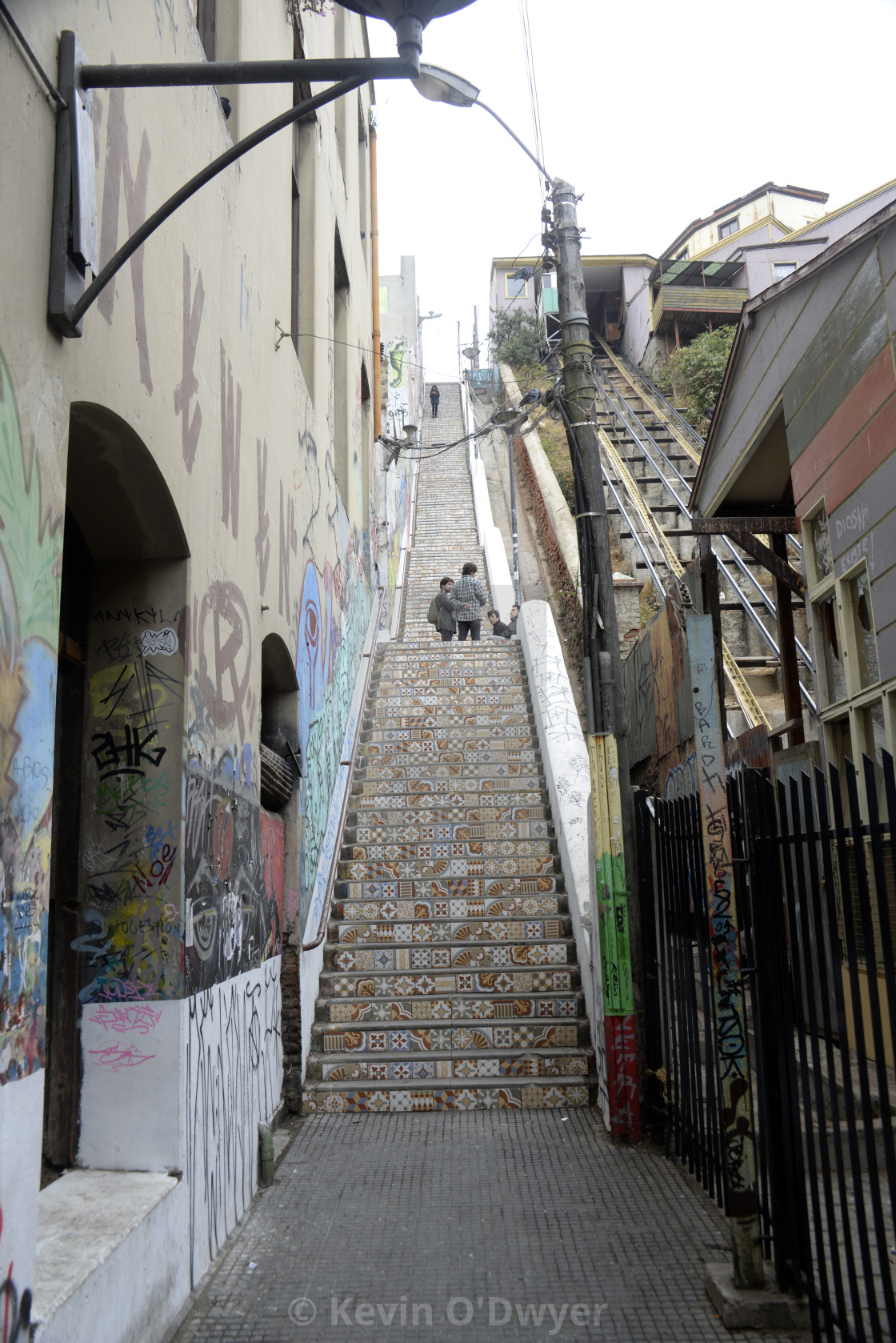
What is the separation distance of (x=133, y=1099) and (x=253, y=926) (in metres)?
1.70

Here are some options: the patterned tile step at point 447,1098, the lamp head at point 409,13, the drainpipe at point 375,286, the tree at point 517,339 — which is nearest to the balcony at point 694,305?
the tree at point 517,339

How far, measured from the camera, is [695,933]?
4.97 m

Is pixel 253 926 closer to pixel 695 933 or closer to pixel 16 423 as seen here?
pixel 695 933

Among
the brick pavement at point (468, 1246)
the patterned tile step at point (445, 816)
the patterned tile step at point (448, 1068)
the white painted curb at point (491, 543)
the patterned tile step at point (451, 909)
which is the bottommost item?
the brick pavement at point (468, 1246)

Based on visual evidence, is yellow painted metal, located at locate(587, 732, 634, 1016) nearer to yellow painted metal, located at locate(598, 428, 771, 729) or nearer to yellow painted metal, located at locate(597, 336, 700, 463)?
yellow painted metal, located at locate(598, 428, 771, 729)

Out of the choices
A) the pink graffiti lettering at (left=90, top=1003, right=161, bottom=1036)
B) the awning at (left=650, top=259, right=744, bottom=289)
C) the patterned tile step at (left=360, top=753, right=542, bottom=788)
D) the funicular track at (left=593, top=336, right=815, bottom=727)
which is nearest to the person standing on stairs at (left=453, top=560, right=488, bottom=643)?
the funicular track at (left=593, top=336, right=815, bottom=727)

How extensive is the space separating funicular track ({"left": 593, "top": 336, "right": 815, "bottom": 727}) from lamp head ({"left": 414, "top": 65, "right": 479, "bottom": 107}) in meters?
5.78

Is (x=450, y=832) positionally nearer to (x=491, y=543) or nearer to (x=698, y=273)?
(x=491, y=543)

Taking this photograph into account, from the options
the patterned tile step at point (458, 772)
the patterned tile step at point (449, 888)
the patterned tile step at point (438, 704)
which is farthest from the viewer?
the patterned tile step at point (438, 704)

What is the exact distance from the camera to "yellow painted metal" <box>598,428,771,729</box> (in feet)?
29.5

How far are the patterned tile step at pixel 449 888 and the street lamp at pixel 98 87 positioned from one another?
19.5 ft

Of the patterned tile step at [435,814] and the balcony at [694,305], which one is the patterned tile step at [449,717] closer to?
the patterned tile step at [435,814]

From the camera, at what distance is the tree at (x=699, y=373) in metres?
23.5

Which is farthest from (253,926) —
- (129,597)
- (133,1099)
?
(129,597)
